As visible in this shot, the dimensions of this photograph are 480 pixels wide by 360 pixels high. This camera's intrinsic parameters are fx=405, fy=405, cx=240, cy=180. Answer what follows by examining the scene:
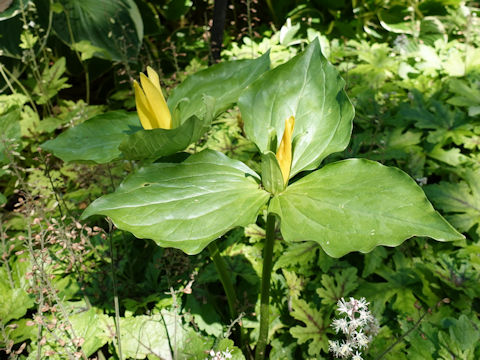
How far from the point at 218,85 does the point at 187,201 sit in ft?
1.50

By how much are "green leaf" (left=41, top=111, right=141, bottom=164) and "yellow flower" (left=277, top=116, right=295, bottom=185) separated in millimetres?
482

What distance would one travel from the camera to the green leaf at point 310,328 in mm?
1396

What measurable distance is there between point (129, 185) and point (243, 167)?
33 centimetres

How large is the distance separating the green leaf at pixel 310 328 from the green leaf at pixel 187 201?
1.94 feet

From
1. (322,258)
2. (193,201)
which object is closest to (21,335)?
(193,201)

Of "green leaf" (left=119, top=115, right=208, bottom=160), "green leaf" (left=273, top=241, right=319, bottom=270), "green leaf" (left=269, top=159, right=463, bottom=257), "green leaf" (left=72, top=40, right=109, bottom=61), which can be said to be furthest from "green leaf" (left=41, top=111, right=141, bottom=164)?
"green leaf" (left=72, top=40, right=109, bottom=61)

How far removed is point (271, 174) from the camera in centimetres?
109

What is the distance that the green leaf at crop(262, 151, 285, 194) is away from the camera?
3.43 feet

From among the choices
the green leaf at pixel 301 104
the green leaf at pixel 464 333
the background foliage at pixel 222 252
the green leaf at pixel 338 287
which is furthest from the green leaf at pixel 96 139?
the green leaf at pixel 464 333

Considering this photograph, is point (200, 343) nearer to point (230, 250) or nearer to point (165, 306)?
point (165, 306)

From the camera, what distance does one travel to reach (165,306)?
160 centimetres

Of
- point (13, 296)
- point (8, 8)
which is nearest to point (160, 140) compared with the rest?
point (13, 296)

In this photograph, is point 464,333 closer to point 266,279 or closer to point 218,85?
point 266,279

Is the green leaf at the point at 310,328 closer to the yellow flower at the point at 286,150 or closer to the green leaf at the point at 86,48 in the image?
the yellow flower at the point at 286,150
